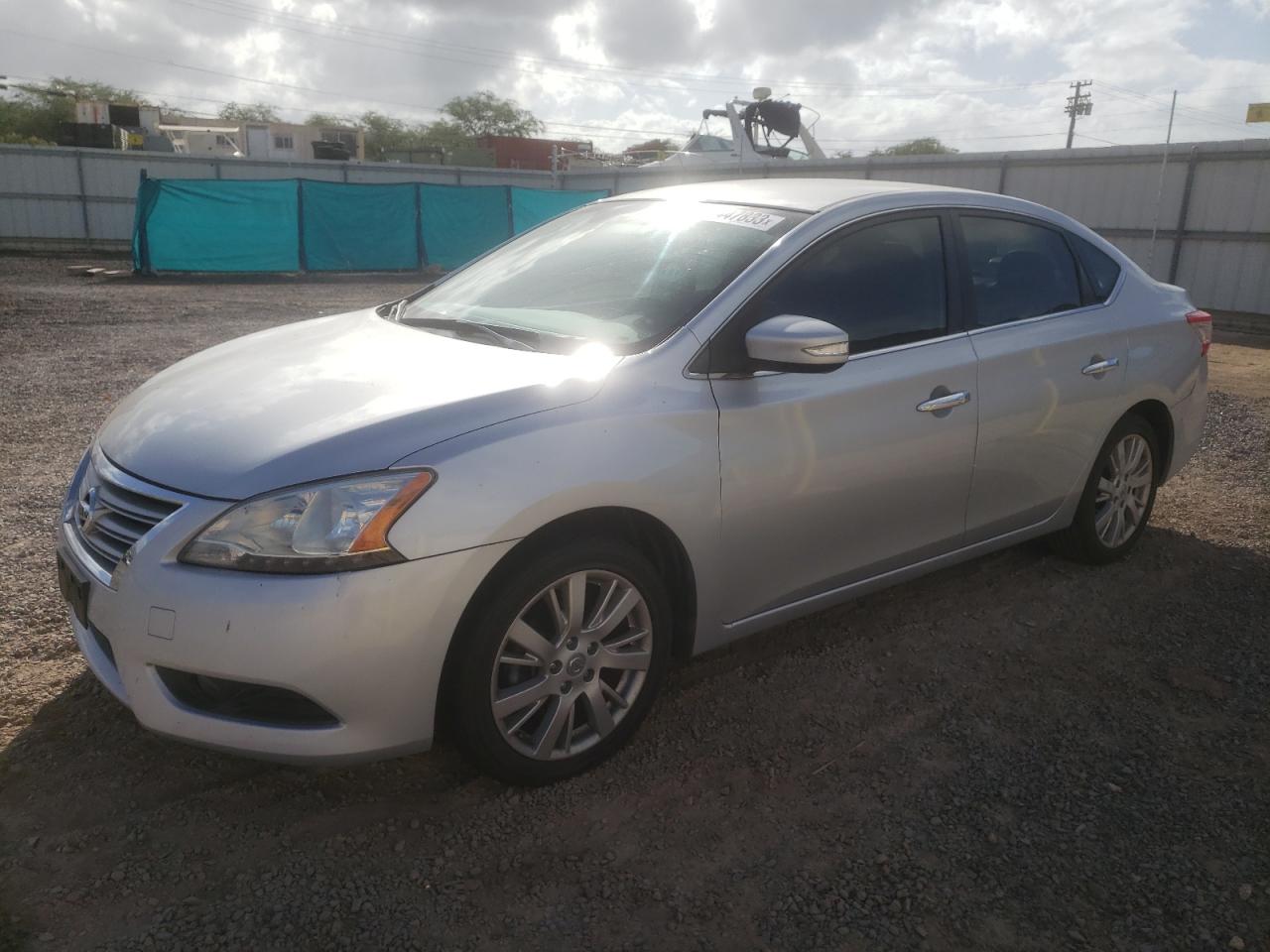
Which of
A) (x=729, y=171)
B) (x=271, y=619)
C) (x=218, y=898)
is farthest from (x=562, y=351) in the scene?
(x=729, y=171)

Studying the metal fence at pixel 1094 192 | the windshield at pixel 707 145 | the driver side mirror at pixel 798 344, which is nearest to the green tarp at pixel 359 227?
the metal fence at pixel 1094 192

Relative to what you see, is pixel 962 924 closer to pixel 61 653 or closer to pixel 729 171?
pixel 61 653

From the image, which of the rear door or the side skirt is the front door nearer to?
the side skirt

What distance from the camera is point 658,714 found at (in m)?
3.16

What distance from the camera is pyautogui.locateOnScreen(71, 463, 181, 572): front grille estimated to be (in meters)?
2.43

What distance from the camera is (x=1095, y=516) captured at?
4.37 meters

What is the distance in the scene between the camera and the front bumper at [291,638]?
88.4 inches

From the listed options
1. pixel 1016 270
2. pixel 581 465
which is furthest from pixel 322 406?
pixel 1016 270

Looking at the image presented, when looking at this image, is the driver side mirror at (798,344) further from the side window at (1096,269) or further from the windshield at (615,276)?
the side window at (1096,269)

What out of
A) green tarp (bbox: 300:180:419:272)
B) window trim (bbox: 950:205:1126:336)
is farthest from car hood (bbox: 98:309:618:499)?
green tarp (bbox: 300:180:419:272)

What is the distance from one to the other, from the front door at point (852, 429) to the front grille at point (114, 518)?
152cm

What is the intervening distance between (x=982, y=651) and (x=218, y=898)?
8.85 feet

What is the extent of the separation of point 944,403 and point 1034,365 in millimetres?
613

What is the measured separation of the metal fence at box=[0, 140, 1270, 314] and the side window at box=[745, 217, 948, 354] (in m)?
14.3
